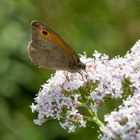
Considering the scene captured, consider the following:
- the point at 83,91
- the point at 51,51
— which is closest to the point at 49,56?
the point at 51,51

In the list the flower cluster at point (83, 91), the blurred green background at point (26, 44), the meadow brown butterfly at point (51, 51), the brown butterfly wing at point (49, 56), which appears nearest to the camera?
the flower cluster at point (83, 91)

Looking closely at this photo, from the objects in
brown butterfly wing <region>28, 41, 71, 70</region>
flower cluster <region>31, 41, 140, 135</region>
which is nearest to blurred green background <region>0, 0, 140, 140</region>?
brown butterfly wing <region>28, 41, 71, 70</region>

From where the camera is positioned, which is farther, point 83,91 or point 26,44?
point 26,44

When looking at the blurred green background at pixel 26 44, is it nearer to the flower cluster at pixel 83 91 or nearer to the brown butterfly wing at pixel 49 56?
the brown butterfly wing at pixel 49 56

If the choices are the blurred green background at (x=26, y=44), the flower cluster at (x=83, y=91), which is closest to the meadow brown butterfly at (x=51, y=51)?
the flower cluster at (x=83, y=91)

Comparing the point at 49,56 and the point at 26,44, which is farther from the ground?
the point at 26,44

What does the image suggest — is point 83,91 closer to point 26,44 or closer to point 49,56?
point 49,56

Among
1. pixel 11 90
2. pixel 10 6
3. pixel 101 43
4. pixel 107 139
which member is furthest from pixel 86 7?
pixel 107 139
